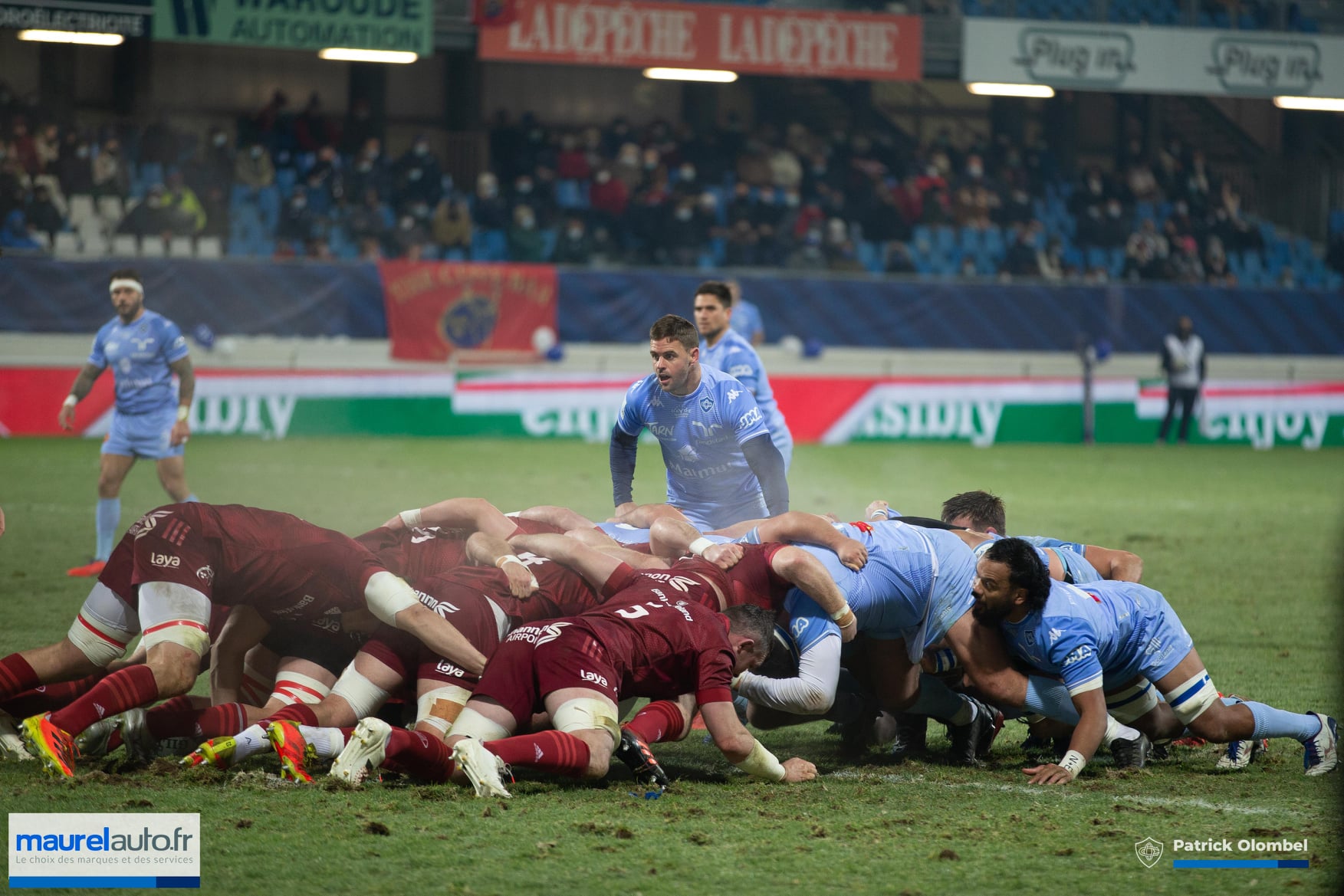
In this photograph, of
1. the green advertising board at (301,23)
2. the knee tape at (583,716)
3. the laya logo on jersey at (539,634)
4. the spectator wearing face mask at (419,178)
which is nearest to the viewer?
the knee tape at (583,716)

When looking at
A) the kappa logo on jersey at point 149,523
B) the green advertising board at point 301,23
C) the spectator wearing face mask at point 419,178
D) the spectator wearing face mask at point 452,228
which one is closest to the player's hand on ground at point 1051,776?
the kappa logo on jersey at point 149,523

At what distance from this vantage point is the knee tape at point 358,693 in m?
4.94

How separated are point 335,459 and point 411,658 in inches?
440

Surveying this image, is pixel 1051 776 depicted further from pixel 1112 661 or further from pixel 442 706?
pixel 442 706

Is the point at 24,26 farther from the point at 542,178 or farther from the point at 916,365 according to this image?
the point at 916,365

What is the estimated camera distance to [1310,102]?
983 inches

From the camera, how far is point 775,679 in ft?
16.4

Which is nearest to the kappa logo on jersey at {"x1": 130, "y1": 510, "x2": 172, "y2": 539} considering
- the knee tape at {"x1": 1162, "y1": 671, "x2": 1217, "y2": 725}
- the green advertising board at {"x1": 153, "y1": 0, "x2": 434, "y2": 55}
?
the knee tape at {"x1": 1162, "y1": 671, "x2": 1217, "y2": 725}

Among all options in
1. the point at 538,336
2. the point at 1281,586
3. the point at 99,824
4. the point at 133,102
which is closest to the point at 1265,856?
the point at 99,824

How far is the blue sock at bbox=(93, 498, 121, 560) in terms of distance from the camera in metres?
9.36

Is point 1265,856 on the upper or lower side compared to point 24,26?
lower

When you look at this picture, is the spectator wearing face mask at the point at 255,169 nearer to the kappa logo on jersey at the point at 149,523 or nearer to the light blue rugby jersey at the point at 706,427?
the light blue rugby jersey at the point at 706,427

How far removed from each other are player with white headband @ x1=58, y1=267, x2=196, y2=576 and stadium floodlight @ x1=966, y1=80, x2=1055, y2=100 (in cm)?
1670

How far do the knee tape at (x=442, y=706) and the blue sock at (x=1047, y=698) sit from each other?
6.52 ft
